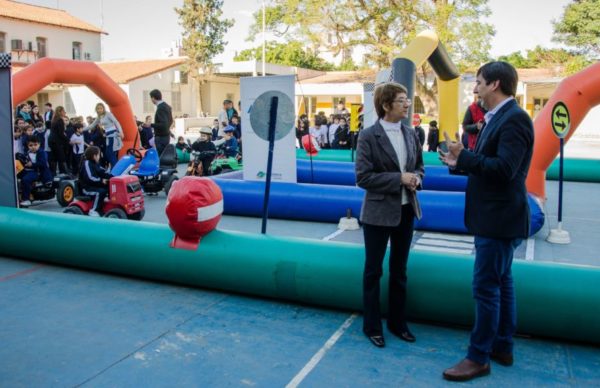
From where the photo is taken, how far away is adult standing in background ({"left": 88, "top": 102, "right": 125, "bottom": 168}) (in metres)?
12.7

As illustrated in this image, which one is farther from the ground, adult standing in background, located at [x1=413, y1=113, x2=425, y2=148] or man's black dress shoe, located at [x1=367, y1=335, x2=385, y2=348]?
adult standing in background, located at [x1=413, y1=113, x2=425, y2=148]

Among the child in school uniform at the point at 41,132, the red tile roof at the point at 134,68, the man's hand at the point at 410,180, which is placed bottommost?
the man's hand at the point at 410,180

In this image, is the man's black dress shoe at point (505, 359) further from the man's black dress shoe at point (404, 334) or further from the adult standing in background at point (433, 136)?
the adult standing in background at point (433, 136)

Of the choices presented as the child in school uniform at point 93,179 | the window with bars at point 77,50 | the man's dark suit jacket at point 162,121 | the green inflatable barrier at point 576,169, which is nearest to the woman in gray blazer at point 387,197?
the child in school uniform at point 93,179

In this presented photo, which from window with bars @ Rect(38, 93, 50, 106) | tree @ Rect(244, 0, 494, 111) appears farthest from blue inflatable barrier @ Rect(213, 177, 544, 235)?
window with bars @ Rect(38, 93, 50, 106)

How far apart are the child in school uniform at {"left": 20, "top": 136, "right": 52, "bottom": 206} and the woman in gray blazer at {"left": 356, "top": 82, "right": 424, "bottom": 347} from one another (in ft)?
24.9

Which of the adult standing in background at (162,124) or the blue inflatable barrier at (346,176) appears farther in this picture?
the adult standing in background at (162,124)

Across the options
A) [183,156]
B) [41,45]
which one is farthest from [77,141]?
[41,45]

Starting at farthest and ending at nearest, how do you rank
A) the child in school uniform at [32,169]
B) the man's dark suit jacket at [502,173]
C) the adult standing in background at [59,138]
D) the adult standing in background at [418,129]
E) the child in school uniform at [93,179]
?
1. the adult standing in background at [418,129]
2. the adult standing in background at [59,138]
3. the child in school uniform at [32,169]
4. the child in school uniform at [93,179]
5. the man's dark suit jacket at [502,173]

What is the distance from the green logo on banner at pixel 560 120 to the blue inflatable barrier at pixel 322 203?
98cm

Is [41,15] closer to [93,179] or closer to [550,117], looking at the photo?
[93,179]

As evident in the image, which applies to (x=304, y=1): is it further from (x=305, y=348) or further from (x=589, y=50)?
(x=305, y=348)

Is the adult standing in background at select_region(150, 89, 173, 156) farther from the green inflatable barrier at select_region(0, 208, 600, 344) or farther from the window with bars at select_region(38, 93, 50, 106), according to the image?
the window with bars at select_region(38, 93, 50, 106)

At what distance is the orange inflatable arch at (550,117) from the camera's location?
8383 mm
